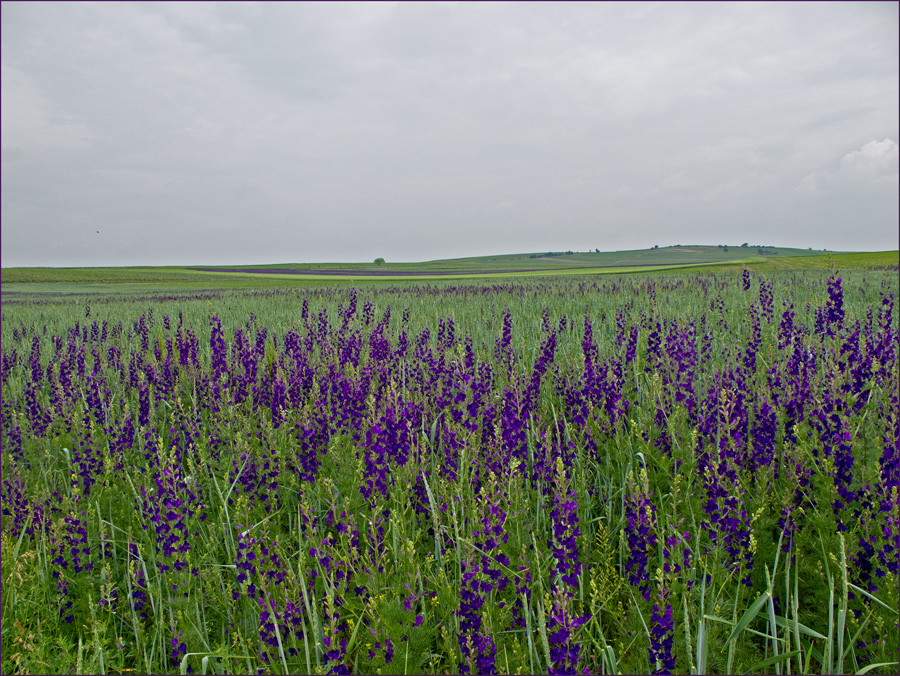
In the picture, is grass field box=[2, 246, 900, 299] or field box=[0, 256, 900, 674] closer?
field box=[0, 256, 900, 674]

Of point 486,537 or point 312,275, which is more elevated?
point 312,275

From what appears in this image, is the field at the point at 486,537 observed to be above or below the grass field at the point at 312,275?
below

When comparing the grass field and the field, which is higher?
the grass field

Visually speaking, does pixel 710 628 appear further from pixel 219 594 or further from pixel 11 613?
pixel 11 613

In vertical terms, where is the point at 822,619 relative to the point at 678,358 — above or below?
below

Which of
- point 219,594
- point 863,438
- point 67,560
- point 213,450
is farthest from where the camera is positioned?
point 213,450

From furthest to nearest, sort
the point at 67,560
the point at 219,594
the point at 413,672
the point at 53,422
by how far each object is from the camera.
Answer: the point at 53,422 → the point at 67,560 → the point at 219,594 → the point at 413,672

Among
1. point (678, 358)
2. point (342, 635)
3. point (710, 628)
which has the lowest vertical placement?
point (342, 635)

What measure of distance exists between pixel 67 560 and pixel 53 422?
2.33 m

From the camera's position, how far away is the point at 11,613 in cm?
233

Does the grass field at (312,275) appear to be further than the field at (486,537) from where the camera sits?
Yes

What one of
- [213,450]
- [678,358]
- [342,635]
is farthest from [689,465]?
[213,450]

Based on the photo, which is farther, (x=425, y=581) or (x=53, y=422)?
(x=53, y=422)

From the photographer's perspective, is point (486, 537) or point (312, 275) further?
point (312, 275)
